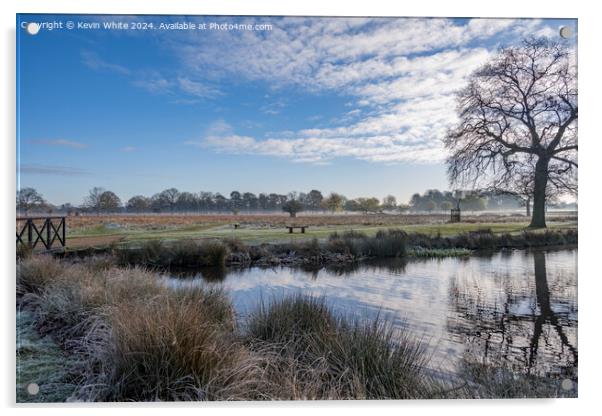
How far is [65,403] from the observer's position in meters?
2.80

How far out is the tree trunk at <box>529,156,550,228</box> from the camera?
3691 millimetres

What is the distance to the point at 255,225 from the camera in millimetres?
3967

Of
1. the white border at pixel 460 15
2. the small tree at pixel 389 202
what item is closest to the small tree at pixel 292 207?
the small tree at pixel 389 202

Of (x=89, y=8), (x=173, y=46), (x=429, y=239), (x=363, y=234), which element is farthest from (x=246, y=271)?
(x=89, y=8)

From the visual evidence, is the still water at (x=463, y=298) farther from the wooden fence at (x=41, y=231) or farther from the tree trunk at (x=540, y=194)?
the wooden fence at (x=41, y=231)

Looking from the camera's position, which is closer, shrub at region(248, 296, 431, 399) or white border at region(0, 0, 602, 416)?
shrub at region(248, 296, 431, 399)

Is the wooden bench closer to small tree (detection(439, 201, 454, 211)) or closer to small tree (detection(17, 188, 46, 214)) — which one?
small tree (detection(439, 201, 454, 211))

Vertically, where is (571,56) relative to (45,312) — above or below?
above

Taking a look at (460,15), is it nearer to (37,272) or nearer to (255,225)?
(255,225)

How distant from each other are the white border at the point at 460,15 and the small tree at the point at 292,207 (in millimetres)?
1792

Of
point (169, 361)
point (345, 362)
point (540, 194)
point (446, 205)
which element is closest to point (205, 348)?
point (169, 361)

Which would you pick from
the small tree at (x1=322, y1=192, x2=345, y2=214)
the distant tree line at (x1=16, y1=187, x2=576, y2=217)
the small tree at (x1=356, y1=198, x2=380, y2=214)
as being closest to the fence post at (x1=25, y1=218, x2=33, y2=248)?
the distant tree line at (x1=16, y1=187, x2=576, y2=217)

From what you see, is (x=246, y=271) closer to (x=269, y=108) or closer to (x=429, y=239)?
(x=269, y=108)

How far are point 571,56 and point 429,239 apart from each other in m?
2.22
